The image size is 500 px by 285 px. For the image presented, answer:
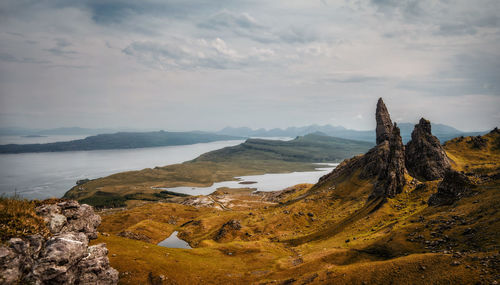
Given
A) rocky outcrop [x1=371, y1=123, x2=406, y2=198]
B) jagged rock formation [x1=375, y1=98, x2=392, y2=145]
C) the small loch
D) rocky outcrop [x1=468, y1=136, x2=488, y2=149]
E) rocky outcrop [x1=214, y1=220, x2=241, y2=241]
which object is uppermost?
jagged rock formation [x1=375, y1=98, x2=392, y2=145]

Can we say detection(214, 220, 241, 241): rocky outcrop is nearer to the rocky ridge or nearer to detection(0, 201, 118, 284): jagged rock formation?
the rocky ridge

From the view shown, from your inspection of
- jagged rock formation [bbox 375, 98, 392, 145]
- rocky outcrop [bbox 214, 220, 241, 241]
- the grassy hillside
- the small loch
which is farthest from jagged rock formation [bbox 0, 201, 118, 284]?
jagged rock formation [bbox 375, 98, 392, 145]

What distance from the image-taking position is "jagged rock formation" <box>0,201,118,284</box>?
35.2 m

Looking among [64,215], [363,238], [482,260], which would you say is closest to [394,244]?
[363,238]

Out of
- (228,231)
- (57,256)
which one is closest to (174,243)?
(228,231)

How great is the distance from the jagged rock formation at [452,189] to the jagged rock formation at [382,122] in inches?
3661

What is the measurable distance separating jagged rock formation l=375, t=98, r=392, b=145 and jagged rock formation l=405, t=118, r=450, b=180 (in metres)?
22.3

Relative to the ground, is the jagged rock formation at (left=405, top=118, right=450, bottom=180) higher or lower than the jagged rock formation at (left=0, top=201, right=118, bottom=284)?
higher

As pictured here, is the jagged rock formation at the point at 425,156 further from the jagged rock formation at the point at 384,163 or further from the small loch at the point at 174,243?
the small loch at the point at 174,243

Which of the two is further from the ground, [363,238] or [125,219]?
[363,238]

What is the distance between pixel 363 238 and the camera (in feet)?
256

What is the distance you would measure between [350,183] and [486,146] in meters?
100

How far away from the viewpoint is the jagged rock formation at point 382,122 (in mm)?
163375

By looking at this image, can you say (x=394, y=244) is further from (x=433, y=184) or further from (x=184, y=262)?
(x=184, y=262)
